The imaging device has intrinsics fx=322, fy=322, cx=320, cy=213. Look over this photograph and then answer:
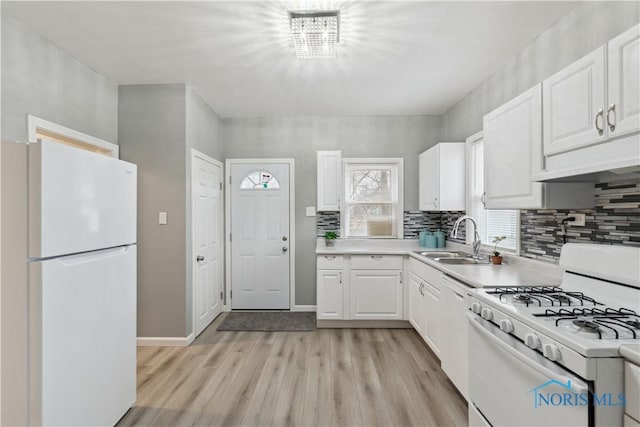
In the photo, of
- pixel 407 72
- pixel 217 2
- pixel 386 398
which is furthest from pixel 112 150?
pixel 386 398

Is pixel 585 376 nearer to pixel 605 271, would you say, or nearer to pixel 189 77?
pixel 605 271

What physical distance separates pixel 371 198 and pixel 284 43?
7.95 ft

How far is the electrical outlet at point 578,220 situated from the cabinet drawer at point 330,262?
89.0 inches

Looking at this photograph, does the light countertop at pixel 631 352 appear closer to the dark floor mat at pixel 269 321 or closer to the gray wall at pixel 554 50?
the gray wall at pixel 554 50

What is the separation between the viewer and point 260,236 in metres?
4.45

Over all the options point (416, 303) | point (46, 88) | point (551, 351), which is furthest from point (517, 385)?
point (46, 88)

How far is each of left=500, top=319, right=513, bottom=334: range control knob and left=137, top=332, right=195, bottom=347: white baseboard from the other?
2931 millimetres

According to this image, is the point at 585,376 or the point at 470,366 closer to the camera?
the point at 585,376

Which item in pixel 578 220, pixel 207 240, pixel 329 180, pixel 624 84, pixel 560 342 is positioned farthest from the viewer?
pixel 329 180

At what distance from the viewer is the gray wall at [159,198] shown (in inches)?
130

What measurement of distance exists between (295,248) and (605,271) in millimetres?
3327

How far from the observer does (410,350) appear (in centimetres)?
320

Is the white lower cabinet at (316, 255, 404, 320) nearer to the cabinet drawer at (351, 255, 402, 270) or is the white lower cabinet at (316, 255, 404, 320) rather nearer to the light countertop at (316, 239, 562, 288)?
the cabinet drawer at (351, 255, 402, 270)

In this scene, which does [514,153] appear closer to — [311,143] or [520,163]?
[520,163]
